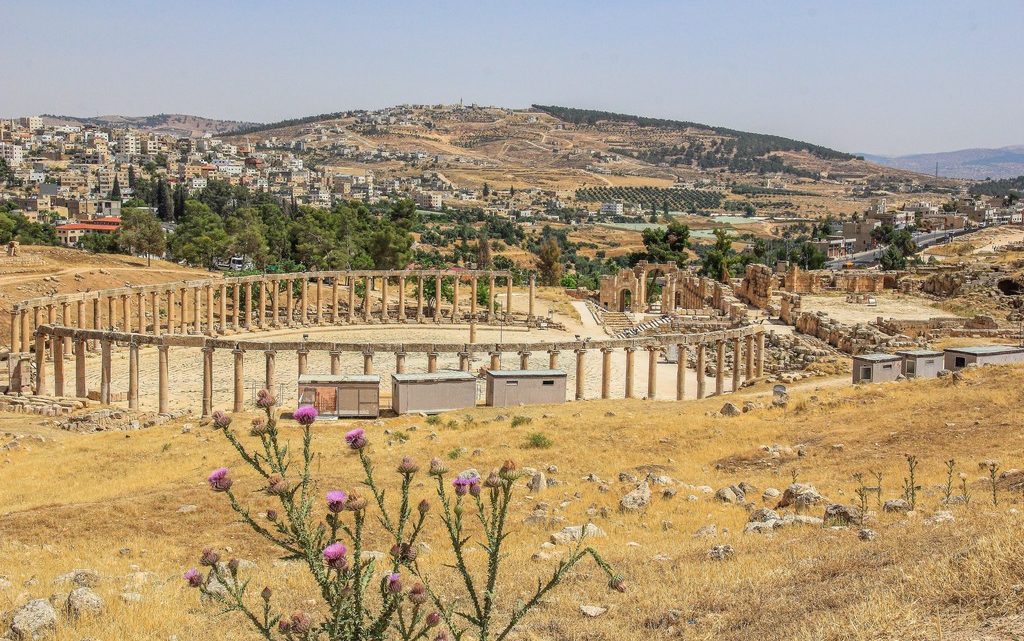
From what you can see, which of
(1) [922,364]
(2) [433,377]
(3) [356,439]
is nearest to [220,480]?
(3) [356,439]

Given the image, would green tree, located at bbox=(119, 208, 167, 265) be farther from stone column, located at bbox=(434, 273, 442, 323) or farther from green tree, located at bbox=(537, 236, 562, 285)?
green tree, located at bbox=(537, 236, 562, 285)

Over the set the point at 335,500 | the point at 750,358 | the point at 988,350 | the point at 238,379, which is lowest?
the point at 238,379

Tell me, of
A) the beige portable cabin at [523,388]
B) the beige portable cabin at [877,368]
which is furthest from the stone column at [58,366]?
the beige portable cabin at [877,368]

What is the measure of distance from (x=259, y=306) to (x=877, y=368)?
148 ft

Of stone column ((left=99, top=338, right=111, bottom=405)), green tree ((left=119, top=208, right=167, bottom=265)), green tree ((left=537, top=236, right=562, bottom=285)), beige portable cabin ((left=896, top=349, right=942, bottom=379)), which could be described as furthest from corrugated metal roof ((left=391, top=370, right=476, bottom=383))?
green tree ((left=537, top=236, right=562, bottom=285))

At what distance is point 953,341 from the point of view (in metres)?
46.9

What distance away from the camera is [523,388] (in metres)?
36.3

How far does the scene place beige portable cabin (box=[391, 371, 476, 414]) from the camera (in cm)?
3428

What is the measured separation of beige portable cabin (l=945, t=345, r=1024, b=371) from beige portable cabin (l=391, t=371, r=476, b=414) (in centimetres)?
1811

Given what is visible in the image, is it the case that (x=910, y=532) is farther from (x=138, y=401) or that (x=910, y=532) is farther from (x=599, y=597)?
(x=138, y=401)

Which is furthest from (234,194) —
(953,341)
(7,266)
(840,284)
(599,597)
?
(599,597)

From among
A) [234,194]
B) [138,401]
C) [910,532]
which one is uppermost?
[234,194]

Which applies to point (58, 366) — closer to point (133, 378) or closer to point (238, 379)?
point (133, 378)

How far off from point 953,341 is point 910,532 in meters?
36.3
